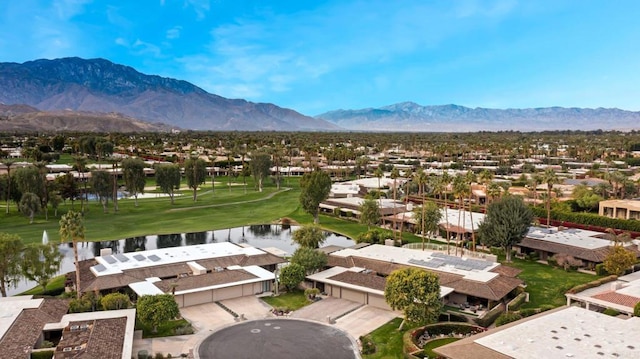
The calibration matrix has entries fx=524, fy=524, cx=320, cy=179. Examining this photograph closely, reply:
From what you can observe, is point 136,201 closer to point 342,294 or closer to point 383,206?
point 383,206

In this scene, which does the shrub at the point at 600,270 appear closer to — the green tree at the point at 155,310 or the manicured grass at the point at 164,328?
the manicured grass at the point at 164,328

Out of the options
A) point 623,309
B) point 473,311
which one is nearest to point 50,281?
point 473,311

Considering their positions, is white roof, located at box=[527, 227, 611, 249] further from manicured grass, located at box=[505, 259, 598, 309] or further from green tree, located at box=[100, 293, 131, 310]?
green tree, located at box=[100, 293, 131, 310]

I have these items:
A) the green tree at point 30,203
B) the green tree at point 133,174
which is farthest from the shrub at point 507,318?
the green tree at point 133,174

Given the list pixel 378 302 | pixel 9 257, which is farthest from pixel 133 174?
Result: pixel 378 302

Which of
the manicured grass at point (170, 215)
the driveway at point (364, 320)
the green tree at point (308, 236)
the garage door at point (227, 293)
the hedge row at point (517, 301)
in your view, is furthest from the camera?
the manicured grass at point (170, 215)

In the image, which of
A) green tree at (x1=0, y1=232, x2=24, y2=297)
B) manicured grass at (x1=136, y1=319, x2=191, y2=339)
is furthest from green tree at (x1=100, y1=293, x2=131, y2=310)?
green tree at (x1=0, y1=232, x2=24, y2=297)
